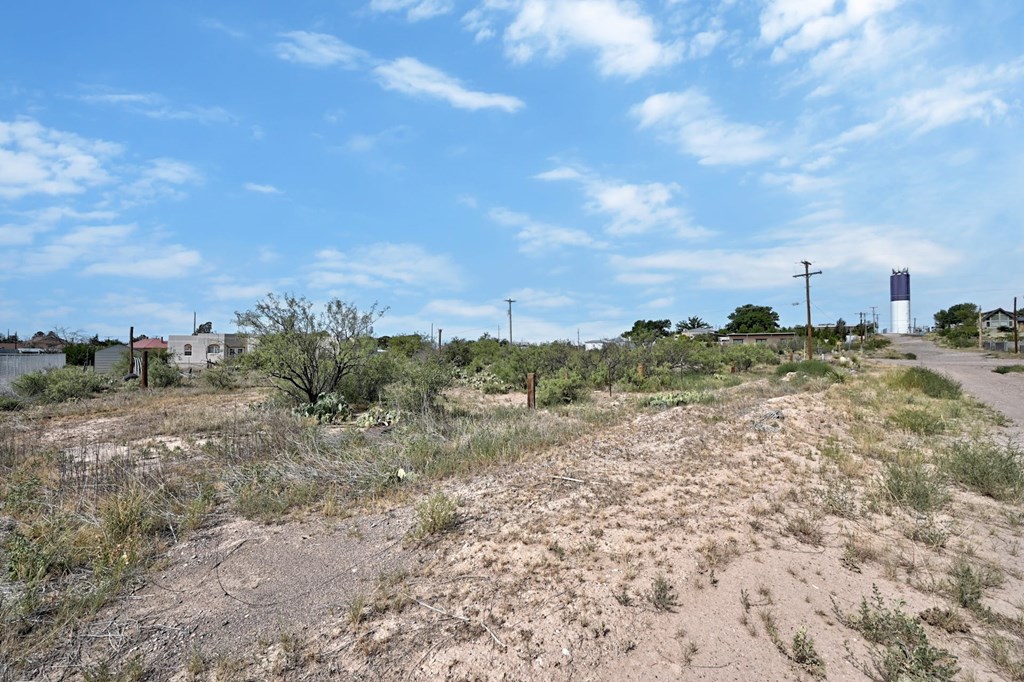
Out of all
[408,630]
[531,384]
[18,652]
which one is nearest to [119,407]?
[531,384]

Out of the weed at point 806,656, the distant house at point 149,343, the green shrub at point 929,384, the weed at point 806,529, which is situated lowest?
the weed at point 806,656

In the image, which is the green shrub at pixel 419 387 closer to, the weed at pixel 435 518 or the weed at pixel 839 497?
the weed at pixel 435 518

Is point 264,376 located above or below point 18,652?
above

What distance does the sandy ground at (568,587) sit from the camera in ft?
10.2

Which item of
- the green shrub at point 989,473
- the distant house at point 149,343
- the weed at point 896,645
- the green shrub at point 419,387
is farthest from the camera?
the distant house at point 149,343

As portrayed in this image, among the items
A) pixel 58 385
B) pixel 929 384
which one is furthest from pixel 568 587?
pixel 58 385

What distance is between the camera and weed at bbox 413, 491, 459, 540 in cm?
489

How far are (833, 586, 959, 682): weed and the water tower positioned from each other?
158 metres

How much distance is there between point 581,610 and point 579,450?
468 centimetres

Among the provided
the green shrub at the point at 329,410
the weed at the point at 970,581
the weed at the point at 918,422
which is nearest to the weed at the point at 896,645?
the weed at the point at 970,581

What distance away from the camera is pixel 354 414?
13820mm

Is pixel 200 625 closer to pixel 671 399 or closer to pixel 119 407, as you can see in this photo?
pixel 671 399

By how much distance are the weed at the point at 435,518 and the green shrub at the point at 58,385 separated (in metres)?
19.2

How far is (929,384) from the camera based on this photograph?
54.1ft
